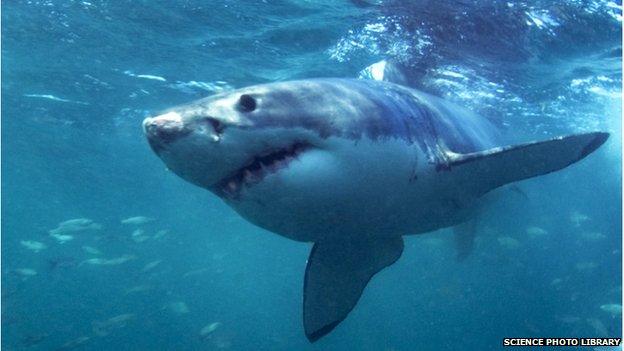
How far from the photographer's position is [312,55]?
1527 cm

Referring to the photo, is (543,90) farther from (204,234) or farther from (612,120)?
(204,234)

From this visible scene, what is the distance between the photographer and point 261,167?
286cm

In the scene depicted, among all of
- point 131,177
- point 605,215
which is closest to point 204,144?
point 131,177

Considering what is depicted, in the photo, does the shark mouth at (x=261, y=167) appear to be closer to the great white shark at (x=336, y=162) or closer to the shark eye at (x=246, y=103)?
the great white shark at (x=336, y=162)

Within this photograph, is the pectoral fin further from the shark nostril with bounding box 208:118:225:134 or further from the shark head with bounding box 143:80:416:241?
the shark nostril with bounding box 208:118:225:134

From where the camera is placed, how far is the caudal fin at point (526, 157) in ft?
12.8

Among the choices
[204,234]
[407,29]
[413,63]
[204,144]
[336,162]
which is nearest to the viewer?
[204,144]

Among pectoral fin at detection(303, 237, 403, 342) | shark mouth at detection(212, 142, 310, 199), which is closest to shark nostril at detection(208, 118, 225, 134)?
shark mouth at detection(212, 142, 310, 199)

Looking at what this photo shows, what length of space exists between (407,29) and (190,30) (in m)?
6.28

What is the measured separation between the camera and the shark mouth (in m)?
2.85

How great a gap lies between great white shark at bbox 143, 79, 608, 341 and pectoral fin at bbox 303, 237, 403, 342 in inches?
0.5

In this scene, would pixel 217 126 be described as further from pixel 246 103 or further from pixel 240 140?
pixel 246 103

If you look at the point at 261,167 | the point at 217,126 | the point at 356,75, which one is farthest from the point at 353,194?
the point at 356,75

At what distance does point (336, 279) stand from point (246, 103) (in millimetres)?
2957
